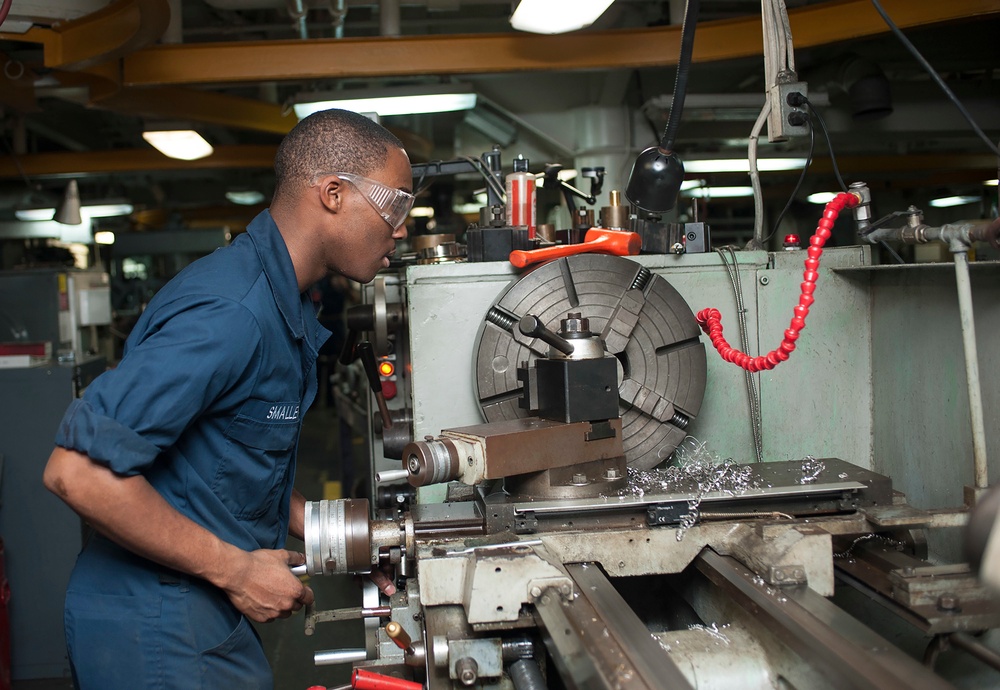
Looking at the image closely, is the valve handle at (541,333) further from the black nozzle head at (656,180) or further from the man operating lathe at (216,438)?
the black nozzle head at (656,180)

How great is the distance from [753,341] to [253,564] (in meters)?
0.97

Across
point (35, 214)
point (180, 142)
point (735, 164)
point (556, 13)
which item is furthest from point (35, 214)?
point (556, 13)

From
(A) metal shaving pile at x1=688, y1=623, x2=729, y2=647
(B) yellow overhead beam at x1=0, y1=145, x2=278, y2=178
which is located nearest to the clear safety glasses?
(A) metal shaving pile at x1=688, y1=623, x2=729, y2=647

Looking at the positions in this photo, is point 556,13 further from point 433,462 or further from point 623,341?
point 433,462

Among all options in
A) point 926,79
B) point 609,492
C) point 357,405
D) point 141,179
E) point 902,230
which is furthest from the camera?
point 141,179

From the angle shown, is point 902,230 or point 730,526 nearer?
point 730,526

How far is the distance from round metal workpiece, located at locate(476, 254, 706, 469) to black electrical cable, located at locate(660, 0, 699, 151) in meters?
0.23

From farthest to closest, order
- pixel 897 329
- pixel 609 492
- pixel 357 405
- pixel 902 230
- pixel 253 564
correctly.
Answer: pixel 357 405 < pixel 897 329 < pixel 902 230 < pixel 609 492 < pixel 253 564

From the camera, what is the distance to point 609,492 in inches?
45.2

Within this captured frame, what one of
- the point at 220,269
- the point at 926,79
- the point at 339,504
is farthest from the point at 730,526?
the point at 926,79

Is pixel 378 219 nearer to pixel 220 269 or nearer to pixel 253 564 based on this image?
pixel 220 269

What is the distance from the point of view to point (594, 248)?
140 centimetres

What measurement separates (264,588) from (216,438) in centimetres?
20

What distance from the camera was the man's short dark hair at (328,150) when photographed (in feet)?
3.77
